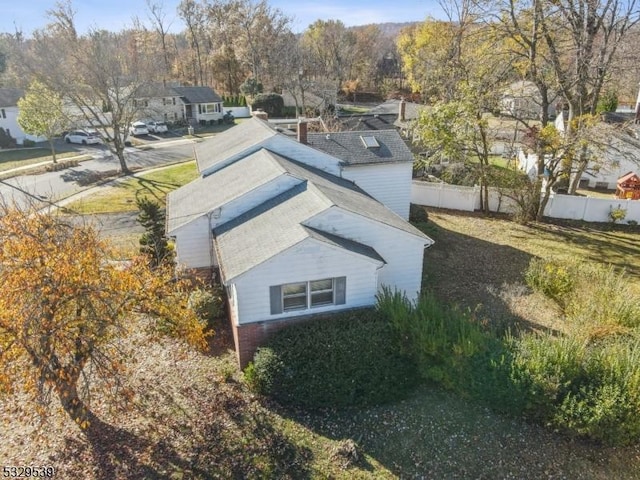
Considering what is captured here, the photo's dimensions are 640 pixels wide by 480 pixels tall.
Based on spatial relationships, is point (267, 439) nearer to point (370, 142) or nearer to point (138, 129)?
point (370, 142)

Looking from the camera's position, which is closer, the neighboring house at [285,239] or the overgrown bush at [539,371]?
the overgrown bush at [539,371]

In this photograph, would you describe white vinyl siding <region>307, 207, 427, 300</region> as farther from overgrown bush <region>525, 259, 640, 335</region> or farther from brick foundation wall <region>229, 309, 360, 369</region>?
overgrown bush <region>525, 259, 640, 335</region>

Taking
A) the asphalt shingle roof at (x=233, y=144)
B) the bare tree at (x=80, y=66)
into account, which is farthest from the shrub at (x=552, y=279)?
the bare tree at (x=80, y=66)

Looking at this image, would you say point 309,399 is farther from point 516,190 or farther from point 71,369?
point 516,190

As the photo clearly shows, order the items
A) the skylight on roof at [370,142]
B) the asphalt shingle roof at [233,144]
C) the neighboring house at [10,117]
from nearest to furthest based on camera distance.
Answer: the asphalt shingle roof at [233,144], the skylight on roof at [370,142], the neighboring house at [10,117]

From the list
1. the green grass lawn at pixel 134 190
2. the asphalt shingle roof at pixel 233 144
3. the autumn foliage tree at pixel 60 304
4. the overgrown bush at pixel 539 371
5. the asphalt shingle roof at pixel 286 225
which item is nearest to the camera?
the autumn foliage tree at pixel 60 304

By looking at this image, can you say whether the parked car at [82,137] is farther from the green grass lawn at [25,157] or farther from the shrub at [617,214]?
the shrub at [617,214]
